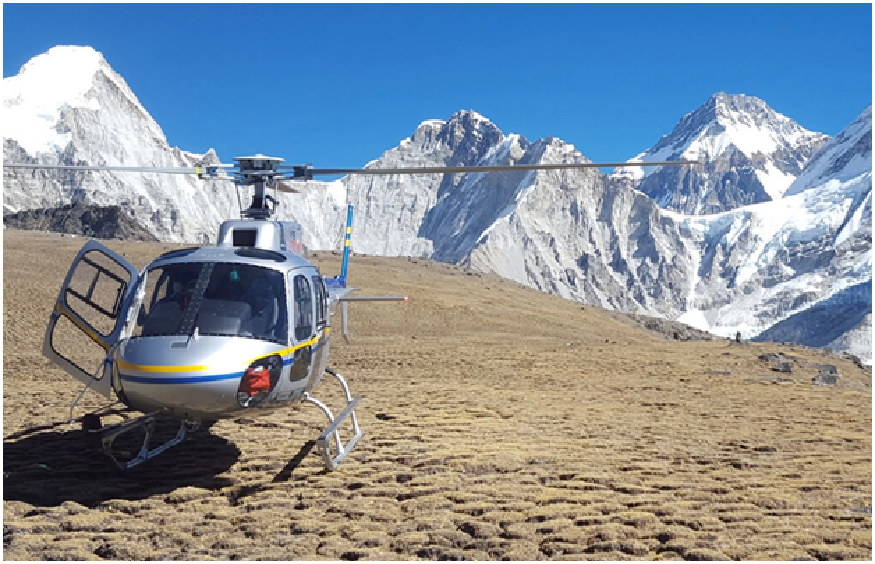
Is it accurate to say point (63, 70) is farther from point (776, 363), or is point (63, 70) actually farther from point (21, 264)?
point (776, 363)

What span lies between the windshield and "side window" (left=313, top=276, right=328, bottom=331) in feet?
2.84

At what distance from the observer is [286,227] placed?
1012 centimetres

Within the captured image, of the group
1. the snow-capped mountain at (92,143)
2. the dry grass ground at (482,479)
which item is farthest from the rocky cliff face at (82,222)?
the dry grass ground at (482,479)

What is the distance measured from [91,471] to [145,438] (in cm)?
68

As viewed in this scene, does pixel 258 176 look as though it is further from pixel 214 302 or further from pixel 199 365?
pixel 199 365

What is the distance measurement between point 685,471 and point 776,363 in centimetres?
1262

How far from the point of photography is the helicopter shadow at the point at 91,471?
7656mm

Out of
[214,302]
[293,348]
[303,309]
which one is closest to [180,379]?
[214,302]

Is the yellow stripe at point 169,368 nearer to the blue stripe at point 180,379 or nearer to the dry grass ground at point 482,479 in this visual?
the blue stripe at point 180,379

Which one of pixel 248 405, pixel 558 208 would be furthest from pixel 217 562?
pixel 558 208

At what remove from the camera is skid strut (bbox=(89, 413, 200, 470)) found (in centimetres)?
788

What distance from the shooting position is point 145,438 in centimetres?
891

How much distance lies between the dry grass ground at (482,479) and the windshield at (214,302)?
154 cm

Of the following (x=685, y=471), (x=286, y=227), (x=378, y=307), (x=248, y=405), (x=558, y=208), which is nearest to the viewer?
(x=248, y=405)
